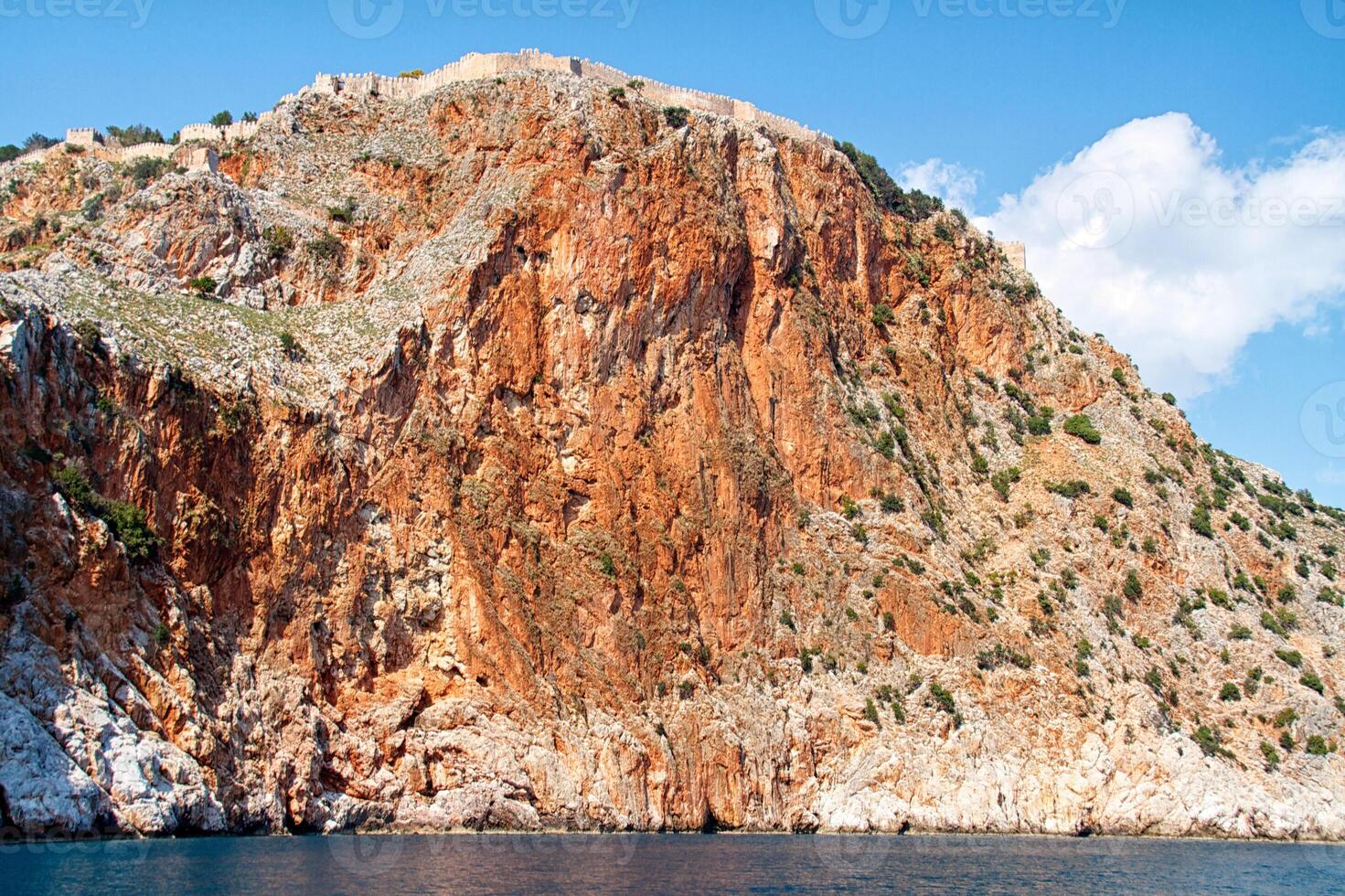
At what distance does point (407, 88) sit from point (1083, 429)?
36346mm

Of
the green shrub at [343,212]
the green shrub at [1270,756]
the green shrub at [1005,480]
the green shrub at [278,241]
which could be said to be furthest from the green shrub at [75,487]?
the green shrub at [1270,756]

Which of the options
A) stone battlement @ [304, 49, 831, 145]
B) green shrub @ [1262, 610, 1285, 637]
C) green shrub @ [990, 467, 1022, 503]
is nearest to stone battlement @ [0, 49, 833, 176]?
stone battlement @ [304, 49, 831, 145]

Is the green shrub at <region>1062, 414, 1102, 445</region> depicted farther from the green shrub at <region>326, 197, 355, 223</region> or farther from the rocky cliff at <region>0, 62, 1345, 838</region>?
the green shrub at <region>326, 197, 355, 223</region>

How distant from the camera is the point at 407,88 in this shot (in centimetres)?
6372

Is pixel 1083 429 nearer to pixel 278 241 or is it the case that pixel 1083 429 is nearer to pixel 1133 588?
pixel 1133 588

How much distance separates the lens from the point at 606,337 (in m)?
56.3

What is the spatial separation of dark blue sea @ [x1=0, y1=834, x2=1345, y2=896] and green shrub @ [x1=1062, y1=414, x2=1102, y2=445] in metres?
22.9

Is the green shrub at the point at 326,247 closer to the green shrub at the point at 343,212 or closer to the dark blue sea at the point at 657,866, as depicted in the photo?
the green shrub at the point at 343,212

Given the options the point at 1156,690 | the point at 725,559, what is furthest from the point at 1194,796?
the point at 725,559

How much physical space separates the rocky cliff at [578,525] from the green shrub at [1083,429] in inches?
17.7

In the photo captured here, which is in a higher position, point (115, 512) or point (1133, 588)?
point (1133, 588)

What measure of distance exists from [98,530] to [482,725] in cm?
1354

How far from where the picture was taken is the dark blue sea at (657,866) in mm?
31375

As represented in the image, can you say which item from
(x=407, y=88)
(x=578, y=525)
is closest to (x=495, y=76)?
(x=407, y=88)
